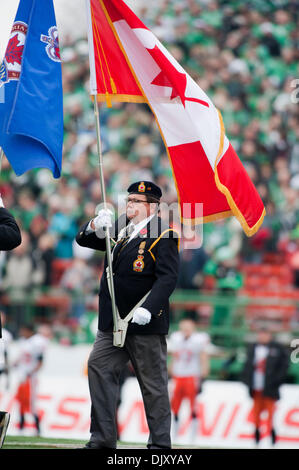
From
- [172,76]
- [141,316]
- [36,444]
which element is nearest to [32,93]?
[172,76]

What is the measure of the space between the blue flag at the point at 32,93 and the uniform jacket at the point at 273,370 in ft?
23.2

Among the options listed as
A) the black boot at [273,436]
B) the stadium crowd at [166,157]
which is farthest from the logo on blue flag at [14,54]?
the stadium crowd at [166,157]

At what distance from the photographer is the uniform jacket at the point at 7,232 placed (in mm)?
6773

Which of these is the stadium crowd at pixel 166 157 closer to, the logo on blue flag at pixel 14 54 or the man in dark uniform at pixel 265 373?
the man in dark uniform at pixel 265 373

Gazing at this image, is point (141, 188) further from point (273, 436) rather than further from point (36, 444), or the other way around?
point (273, 436)

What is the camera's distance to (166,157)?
58.4 ft

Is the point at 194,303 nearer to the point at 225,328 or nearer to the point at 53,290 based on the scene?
the point at 225,328

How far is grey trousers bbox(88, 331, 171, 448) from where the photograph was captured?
714cm

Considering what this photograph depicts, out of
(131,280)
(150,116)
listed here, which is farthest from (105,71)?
(150,116)

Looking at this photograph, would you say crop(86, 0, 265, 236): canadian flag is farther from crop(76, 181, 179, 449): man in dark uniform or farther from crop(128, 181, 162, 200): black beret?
crop(76, 181, 179, 449): man in dark uniform

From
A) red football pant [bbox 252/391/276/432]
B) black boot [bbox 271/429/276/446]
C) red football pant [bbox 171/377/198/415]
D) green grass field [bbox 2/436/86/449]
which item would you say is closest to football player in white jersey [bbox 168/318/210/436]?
red football pant [bbox 171/377/198/415]

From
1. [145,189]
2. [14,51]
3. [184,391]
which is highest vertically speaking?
[14,51]

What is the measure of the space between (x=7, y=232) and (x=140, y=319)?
1142mm

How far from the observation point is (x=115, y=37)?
26.3 ft
